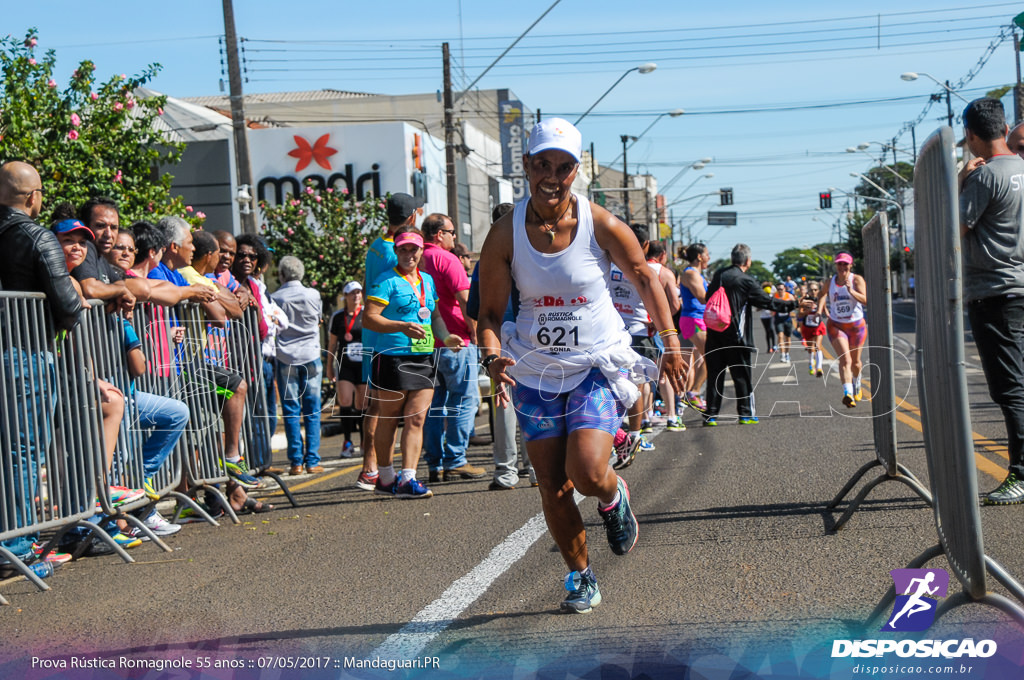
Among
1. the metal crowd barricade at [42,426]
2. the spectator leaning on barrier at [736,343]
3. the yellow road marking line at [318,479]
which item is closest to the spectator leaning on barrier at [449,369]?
the yellow road marking line at [318,479]

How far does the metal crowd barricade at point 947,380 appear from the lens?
342 centimetres

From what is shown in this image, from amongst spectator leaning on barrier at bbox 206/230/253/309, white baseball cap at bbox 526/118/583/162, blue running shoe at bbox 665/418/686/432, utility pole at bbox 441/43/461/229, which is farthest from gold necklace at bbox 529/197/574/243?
utility pole at bbox 441/43/461/229

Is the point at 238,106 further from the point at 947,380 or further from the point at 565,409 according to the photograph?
the point at 947,380

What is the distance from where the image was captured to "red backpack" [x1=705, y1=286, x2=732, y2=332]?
510 inches

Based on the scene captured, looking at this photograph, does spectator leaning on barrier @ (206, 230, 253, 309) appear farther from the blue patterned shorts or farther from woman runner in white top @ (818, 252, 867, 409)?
woman runner in white top @ (818, 252, 867, 409)

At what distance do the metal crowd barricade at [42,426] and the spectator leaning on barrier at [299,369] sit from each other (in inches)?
157

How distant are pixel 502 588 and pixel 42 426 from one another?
106 inches

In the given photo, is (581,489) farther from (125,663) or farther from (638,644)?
(125,663)

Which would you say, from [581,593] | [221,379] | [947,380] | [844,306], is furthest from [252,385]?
[844,306]

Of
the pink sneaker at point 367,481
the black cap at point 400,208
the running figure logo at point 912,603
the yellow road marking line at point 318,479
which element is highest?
the black cap at point 400,208

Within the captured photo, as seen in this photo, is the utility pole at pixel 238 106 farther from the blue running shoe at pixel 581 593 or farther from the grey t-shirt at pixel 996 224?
the blue running shoe at pixel 581 593

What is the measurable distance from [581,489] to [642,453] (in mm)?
6051

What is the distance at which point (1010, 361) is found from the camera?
21.9 feet

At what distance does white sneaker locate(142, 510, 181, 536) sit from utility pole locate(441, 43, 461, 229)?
16.8 metres
